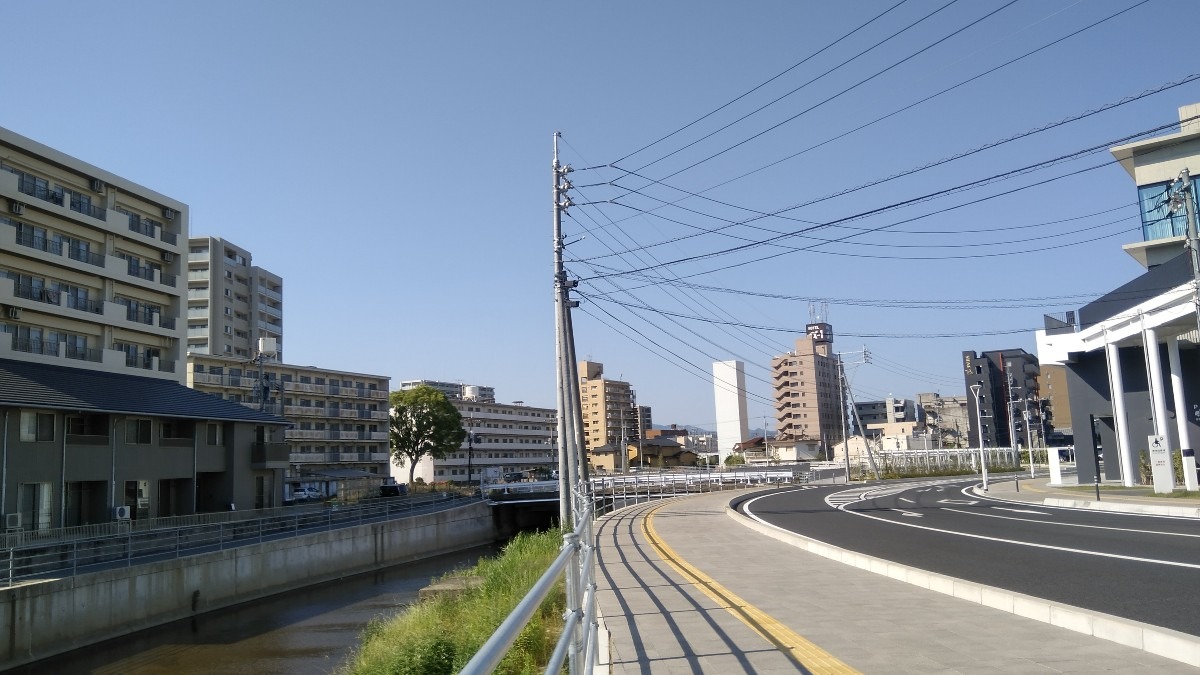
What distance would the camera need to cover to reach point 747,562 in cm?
1577

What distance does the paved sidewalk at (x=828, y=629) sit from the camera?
701cm

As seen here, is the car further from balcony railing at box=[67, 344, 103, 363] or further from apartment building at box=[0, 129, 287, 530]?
balcony railing at box=[67, 344, 103, 363]

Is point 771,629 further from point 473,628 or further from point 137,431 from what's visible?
point 137,431

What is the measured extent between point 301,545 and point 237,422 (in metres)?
13.4

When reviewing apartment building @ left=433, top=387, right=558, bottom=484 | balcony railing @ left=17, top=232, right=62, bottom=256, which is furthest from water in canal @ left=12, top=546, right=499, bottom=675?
apartment building @ left=433, top=387, right=558, bottom=484

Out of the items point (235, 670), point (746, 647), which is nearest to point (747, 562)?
point (746, 647)

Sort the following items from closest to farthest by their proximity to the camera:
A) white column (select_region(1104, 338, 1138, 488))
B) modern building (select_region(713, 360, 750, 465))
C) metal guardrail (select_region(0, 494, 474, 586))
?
metal guardrail (select_region(0, 494, 474, 586)) → white column (select_region(1104, 338, 1138, 488)) → modern building (select_region(713, 360, 750, 465))

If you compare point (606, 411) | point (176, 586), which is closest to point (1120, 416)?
point (176, 586)

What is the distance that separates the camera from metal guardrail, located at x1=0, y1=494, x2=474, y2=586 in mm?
23484

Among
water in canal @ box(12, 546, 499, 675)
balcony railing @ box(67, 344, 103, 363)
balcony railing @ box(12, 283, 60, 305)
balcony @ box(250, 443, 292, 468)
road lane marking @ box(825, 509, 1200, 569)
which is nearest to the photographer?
road lane marking @ box(825, 509, 1200, 569)

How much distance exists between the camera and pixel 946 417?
15688 centimetres

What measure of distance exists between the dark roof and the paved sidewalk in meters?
27.9

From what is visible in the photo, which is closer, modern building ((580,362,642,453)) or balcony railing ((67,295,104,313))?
balcony railing ((67,295,104,313))

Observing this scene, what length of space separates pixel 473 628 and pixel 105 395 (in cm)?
3231
